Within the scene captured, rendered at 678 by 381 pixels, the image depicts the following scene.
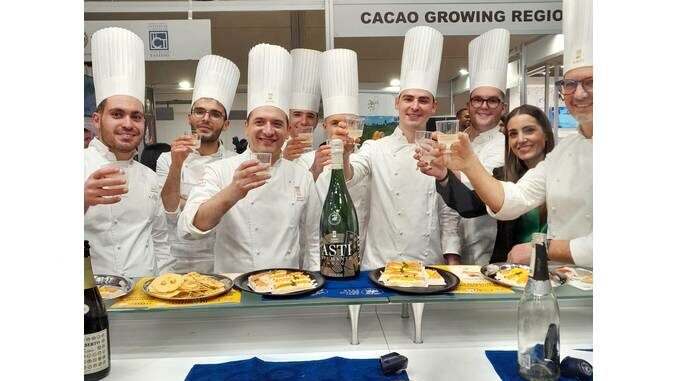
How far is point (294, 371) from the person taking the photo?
115 centimetres


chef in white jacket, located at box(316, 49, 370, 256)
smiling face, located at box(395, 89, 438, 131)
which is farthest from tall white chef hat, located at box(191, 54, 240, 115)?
smiling face, located at box(395, 89, 438, 131)

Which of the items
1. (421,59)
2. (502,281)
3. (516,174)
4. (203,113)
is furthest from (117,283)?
(516,174)

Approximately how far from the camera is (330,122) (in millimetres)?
2186

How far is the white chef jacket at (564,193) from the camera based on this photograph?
1.76 meters

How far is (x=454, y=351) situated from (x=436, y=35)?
1.51m

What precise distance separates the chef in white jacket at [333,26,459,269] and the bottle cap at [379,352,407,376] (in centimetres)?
104

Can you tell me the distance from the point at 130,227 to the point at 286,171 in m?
0.73

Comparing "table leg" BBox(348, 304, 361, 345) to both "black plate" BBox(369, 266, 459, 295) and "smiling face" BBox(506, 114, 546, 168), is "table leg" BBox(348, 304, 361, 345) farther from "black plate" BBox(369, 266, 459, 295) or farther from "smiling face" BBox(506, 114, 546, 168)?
"smiling face" BBox(506, 114, 546, 168)

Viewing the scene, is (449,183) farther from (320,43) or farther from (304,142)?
(320,43)

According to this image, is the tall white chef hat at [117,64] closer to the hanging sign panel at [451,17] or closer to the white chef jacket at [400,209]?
the hanging sign panel at [451,17]

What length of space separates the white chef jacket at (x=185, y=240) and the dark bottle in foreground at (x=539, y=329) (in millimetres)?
1433

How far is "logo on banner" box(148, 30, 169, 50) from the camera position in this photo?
7.22 ft

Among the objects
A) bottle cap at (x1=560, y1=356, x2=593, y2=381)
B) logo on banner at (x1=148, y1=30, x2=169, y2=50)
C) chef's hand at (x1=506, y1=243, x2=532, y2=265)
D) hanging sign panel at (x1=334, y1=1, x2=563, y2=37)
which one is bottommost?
bottle cap at (x1=560, y1=356, x2=593, y2=381)
